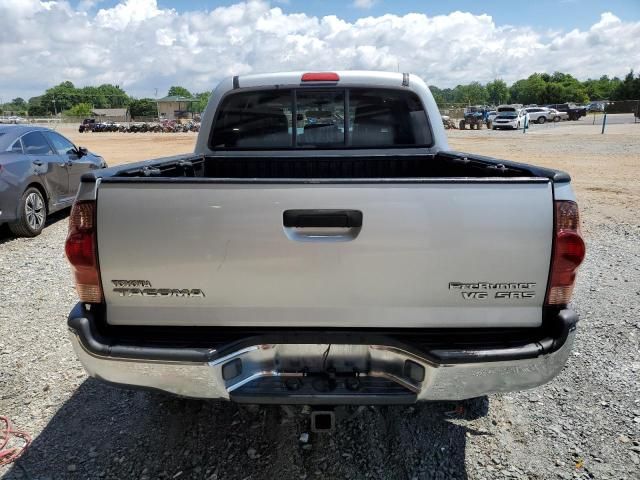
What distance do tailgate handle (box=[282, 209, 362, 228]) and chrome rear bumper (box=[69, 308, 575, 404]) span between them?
1.78 ft

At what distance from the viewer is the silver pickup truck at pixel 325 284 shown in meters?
2.12

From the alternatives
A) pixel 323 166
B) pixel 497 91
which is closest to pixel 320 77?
pixel 323 166

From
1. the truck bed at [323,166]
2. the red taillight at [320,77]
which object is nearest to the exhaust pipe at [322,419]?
the truck bed at [323,166]

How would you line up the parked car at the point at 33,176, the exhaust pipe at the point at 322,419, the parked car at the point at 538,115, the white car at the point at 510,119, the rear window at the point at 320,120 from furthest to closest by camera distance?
the parked car at the point at 538,115
the white car at the point at 510,119
the parked car at the point at 33,176
the rear window at the point at 320,120
the exhaust pipe at the point at 322,419

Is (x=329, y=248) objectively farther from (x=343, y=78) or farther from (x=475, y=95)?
(x=475, y=95)

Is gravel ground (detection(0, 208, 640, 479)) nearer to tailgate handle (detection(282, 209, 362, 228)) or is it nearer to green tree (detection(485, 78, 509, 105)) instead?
tailgate handle (detection(282, 209, 362, 228))

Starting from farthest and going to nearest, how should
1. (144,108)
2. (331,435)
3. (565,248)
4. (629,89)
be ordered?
(144,108), (629,89), (331,435), (565,248)

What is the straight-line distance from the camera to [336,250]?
215 centimetres

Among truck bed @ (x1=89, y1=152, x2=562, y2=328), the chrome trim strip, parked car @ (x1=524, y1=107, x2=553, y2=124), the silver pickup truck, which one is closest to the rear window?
the silver pickup truck

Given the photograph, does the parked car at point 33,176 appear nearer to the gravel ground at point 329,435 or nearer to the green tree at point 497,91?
the gravel ground at point 329,435

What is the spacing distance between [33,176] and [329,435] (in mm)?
6544

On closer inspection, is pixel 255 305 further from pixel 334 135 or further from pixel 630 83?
pixel 630 83

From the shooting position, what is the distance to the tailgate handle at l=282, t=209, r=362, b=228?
214 cm

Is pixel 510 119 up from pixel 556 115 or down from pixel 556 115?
up
